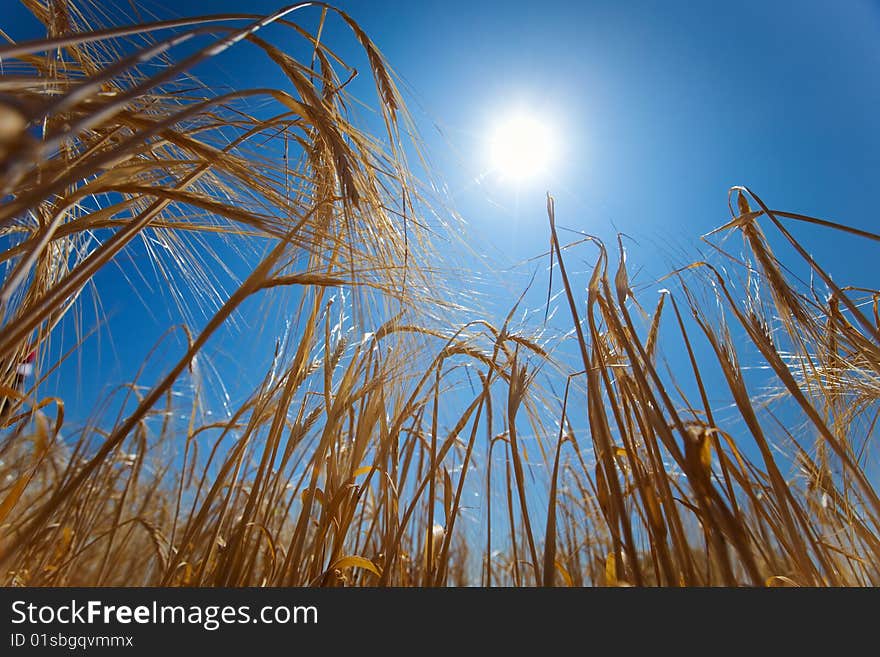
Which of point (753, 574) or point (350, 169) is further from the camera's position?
point (350, 169)

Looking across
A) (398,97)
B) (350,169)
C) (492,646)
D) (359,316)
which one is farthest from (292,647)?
(398,97)

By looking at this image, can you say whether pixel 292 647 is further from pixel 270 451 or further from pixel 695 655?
pixel 695 655

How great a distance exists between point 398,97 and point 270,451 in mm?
805

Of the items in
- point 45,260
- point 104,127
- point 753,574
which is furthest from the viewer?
point 45,260

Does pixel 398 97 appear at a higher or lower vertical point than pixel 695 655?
higher

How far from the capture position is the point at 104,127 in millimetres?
912

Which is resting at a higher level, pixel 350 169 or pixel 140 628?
pixel 350 169

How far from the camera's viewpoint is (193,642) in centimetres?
69

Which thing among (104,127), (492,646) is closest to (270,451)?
(492,646)

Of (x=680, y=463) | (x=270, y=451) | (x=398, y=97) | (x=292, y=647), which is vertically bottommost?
(x=292, y=647)

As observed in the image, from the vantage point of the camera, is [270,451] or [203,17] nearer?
[203,17]

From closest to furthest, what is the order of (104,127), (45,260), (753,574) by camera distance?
(753,574) < (104,127) < (45,260)

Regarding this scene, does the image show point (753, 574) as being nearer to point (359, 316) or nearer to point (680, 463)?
point (680, 463)

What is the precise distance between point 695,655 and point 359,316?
2.38 ft
